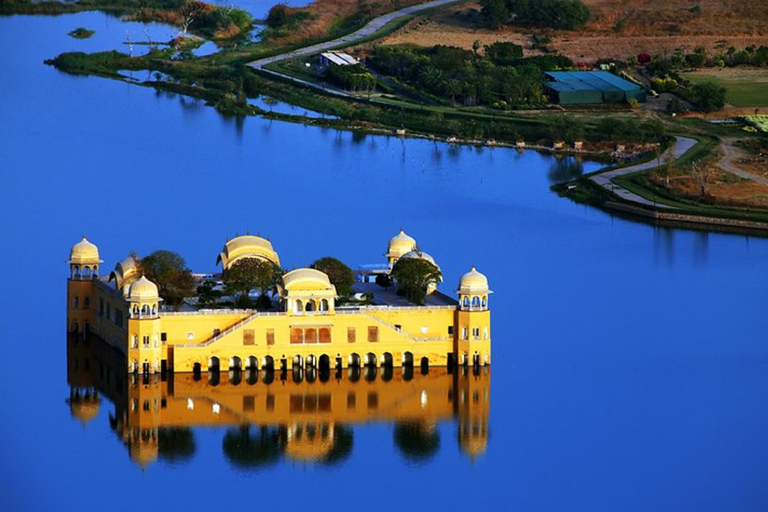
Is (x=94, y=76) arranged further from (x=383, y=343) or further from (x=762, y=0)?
(x=383, y=343)

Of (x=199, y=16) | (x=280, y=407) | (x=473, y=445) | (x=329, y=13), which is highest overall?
(x=329, y=13)

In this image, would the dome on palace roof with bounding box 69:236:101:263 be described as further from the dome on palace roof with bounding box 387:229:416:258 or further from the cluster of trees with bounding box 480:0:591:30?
the cluster of trees with bounding box 480:0:591:30

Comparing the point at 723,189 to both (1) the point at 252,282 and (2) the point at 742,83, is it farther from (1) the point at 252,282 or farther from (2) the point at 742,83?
(1) the point at 252,282

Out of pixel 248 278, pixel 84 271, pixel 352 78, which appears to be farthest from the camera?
pixel 352 78

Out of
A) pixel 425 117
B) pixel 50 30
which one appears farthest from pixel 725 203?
pixel 50 30

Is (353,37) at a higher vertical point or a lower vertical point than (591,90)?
higher

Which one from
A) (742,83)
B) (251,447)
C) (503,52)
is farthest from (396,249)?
(503,52)
